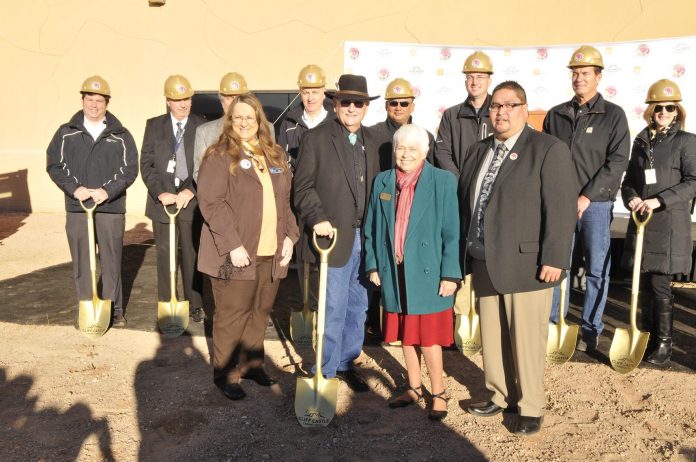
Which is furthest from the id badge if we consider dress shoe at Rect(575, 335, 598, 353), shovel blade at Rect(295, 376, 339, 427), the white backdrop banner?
the white backdrop banner

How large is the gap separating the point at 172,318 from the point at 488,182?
311cm

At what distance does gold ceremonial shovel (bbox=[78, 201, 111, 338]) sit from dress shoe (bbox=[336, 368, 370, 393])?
228 centimetres

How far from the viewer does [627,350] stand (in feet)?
15.5

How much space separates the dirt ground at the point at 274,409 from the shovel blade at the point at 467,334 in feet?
0.26

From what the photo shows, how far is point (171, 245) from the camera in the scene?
18.1 feet

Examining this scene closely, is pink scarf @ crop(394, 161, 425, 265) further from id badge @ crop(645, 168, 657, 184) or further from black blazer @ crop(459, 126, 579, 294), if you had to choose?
id badge @ crop(645, 168, 657, 184)

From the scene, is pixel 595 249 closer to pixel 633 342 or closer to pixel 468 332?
pixel 633 342

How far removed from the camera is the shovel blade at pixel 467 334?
16.6 ft

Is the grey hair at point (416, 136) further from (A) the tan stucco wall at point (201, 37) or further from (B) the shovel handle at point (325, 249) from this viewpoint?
(A) the tan stucco wall at point (201, 37)

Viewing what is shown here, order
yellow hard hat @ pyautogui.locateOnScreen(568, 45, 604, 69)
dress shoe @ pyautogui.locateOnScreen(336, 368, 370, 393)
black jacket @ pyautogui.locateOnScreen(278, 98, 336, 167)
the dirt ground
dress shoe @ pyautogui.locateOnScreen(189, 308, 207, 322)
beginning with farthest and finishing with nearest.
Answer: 1. dress shoe @ pyautogui.locateOnScreen(189, 308, 207, 322)
2. black jacket @ pyautogui.locateOnScreen(278, 98, 336, 167)
3. yellow hard hat @ pyautogui.locateOnScreen(568, 45, 604, 69)
4. dress shoe @ pyautogui.locateOnScreen(336, 368, 370, 393)
5. the dirt ground

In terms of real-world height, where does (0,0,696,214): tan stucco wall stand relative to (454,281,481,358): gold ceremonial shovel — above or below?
above

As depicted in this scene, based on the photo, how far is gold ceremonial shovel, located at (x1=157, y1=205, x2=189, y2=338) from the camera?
5.41 metres

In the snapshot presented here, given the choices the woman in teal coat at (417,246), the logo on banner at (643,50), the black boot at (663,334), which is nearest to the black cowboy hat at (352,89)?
the woman in teal coat at (417,246)

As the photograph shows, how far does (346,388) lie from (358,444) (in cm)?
79
